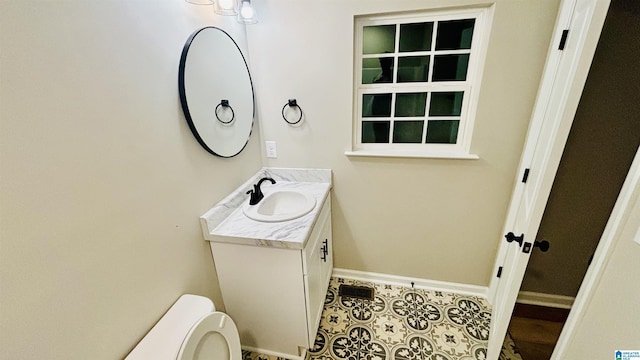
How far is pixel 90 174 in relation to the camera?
0.78 metres

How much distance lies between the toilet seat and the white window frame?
3.97 feet

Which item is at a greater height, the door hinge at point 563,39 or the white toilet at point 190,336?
the door hinge at point 563,39

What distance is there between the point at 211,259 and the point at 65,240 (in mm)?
720

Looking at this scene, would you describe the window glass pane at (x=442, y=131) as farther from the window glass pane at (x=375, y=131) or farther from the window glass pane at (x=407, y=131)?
the window glass pane at (x=375, y=131)

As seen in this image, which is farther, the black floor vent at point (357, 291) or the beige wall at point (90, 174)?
the black floor vent at point (357, 291)

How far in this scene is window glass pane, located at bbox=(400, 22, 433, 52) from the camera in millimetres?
1513

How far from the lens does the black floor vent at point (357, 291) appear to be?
1.97 m

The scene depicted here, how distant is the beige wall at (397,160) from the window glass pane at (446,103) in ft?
0.49

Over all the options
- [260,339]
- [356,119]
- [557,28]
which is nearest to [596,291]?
[557,28]

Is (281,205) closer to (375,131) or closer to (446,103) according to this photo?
(375,131)

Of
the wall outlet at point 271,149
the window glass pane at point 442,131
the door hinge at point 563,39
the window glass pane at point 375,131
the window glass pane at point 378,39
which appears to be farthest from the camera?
the wall outlet at point 271,149

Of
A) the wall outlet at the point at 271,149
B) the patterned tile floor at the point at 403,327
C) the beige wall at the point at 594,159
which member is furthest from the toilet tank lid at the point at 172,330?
the beige wall at the point at 594,159

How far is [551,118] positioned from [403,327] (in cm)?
147

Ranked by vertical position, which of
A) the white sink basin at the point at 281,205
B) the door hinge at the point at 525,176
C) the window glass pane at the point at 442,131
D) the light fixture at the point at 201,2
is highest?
the light fixture at the point at 201,2
